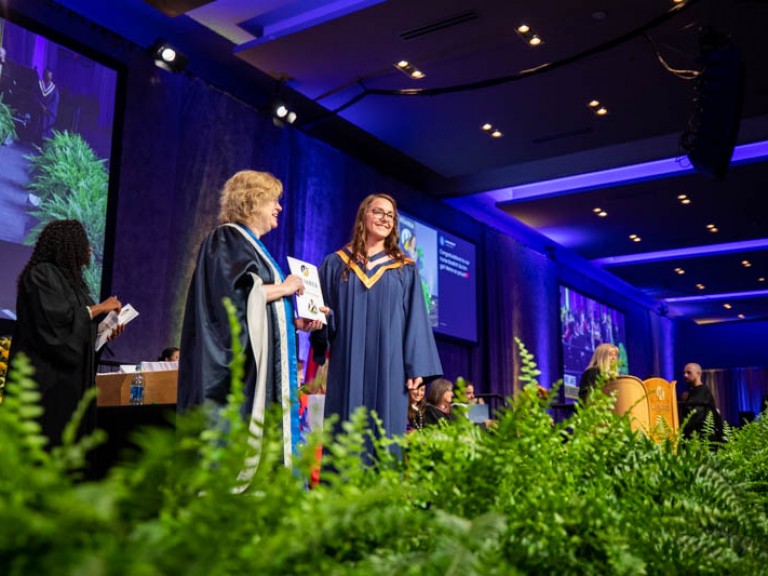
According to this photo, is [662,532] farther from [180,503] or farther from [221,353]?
[221,353]

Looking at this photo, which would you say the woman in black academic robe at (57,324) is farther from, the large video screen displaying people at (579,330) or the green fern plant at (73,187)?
the large video screen displaying people at (579,330)

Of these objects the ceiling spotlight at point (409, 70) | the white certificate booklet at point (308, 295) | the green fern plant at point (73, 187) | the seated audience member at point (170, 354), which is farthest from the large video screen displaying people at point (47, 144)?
the white certificate booklet at point (308, 295)

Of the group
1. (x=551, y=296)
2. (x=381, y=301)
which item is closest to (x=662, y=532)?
(x=381, y=301)

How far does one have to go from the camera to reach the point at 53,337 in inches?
141

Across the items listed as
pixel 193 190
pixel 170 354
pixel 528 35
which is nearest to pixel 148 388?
pixel 170 354

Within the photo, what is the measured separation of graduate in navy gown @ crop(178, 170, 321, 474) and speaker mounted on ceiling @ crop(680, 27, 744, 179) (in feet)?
14.5

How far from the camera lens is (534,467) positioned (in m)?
0.67

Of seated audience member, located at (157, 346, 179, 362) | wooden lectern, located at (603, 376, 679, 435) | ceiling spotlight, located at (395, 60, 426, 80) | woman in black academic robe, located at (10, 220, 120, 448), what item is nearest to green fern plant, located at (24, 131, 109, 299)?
seated audience member, located at (157, 346, 179, 362)

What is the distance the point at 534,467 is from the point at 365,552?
0.19m

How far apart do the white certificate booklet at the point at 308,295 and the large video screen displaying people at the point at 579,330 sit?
1054cm

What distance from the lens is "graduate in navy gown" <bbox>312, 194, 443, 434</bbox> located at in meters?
3.20

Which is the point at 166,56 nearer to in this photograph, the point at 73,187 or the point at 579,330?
the point at 73,187

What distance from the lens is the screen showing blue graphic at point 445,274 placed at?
10047 mm

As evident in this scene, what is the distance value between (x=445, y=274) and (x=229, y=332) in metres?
8.02
